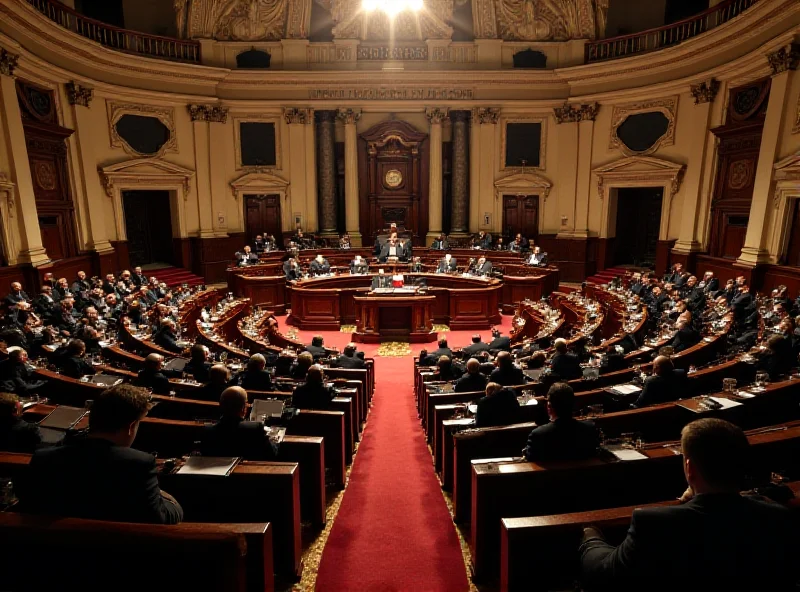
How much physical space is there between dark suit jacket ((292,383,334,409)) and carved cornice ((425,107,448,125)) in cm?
1681

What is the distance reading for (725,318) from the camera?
951cm

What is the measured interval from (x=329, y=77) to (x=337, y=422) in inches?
683

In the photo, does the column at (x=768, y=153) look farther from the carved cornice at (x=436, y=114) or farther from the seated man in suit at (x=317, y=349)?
the seated man in suit at (x=317, y=349)

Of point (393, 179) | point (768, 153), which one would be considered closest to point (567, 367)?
point (768, 153)

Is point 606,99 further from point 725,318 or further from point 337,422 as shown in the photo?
point 337,422

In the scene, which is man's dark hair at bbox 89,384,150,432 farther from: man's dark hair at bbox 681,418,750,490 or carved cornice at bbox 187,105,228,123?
carved cornice at bbox 187,105,228,123

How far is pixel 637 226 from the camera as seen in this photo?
20.5 meters

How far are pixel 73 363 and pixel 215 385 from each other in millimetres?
2190

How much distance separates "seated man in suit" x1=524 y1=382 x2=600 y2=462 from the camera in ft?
11.7

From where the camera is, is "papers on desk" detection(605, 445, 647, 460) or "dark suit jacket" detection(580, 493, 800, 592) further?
"papers on desk" detection(605, 445, 647, 460)

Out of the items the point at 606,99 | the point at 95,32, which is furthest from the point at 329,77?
the point at 606,99

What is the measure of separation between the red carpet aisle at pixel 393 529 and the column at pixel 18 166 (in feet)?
34.7

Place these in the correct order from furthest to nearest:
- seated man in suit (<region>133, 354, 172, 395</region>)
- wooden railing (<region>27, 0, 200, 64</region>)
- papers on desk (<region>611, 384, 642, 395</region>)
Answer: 1. wooden railing (<region>27, 0, 200, 64</region>)
2. seated man in suit (<region>133, 354, 172, 395</region>)
3. papers on desk (<region>611, 384, 642, 395</region>)

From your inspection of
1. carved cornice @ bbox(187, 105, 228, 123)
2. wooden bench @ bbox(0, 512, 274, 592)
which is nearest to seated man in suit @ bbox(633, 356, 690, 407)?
wooden bench @ bbox(0, 512, 274, 592)
